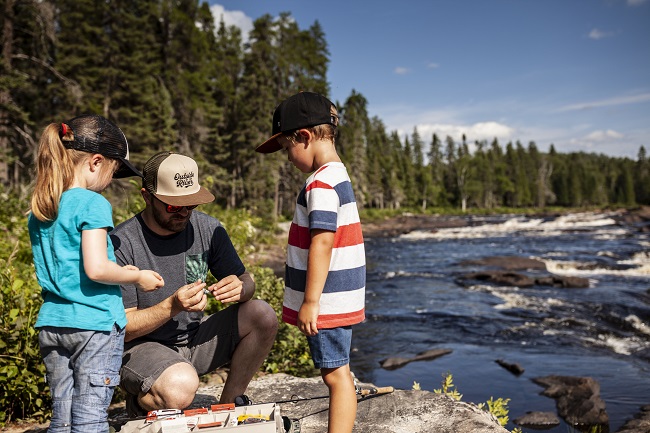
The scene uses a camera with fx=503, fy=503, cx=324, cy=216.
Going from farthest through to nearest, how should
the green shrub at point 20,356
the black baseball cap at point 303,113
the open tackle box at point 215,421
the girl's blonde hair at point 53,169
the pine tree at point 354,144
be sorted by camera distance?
1. the pine tree at point 354,144
2. the green shrub at point 20,356
3. the black baseball cap at point 303,113
4. the girl's blonde hair at point 53,169
5. the open tackle box at point 215,421

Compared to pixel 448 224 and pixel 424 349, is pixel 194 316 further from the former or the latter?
pixel 448 224

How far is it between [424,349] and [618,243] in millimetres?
24522

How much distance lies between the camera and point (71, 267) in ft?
7.65

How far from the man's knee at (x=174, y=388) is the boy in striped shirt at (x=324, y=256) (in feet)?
2.02

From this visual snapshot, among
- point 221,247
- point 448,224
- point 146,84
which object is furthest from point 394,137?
point 221,247

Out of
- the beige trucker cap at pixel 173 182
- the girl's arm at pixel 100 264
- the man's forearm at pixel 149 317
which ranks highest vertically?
the beige trucker cap at pixel 173 182

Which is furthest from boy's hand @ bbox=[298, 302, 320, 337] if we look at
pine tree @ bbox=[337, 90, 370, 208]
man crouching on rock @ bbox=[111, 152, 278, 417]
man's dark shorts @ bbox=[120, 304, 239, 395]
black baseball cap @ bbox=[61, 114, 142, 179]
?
pine tree @ bbox=[337, 90, 370, 208]

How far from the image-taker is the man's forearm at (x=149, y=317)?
267cm

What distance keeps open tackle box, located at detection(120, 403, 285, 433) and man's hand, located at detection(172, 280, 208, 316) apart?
19.9 inches

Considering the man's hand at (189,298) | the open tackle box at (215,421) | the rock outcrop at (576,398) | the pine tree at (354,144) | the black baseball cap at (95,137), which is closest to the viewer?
the open tackle box at (215,421)

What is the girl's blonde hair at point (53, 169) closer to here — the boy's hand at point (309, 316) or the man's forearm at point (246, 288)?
the man's forearm at point (246, 288)

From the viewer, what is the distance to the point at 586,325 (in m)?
10.6

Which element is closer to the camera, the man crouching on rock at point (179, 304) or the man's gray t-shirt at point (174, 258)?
the man crouching on rock at point (179, 304)

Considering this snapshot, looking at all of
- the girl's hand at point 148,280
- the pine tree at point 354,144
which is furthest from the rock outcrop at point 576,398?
the pine tree at point 354,144
